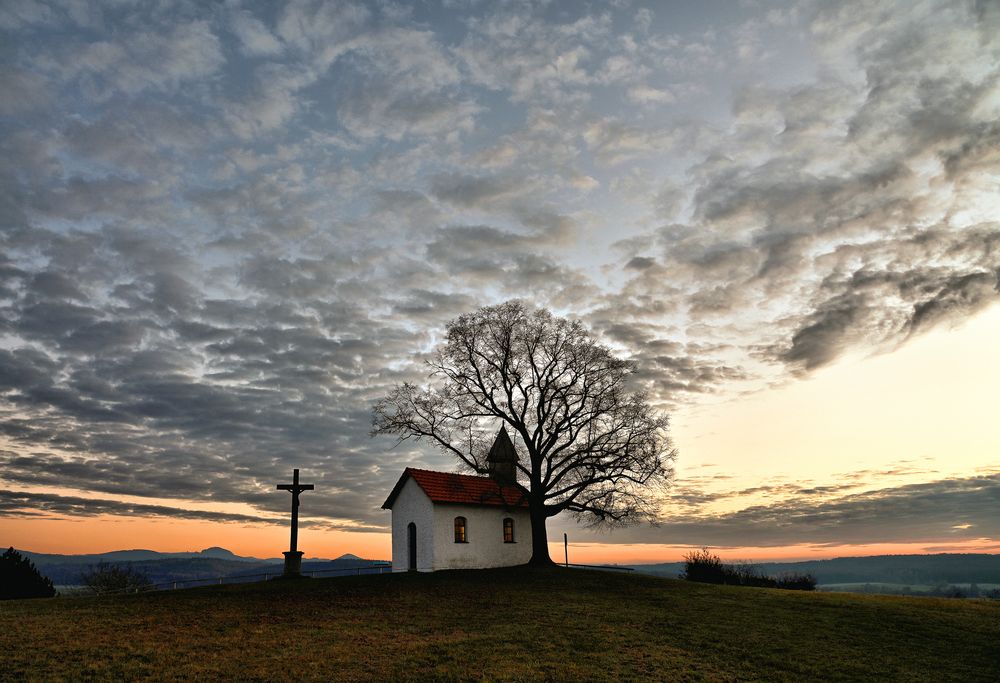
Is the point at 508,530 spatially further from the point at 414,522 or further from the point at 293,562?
the point at 293,562

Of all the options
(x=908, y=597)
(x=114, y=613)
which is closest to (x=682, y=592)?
(x=908, y=597)

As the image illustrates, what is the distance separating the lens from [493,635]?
67.7 ft

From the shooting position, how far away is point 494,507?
41750 mm

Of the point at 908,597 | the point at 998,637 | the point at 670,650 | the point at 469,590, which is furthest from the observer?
the point at 908,597

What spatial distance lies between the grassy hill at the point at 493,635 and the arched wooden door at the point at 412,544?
8.83m

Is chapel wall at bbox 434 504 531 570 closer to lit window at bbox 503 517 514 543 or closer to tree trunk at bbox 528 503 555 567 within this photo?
lit window at bbox 503 517 514 543

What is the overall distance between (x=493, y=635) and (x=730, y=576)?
78.8ft

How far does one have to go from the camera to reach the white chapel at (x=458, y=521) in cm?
3912

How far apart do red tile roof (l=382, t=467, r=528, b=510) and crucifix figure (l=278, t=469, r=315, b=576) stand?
656 centimetres

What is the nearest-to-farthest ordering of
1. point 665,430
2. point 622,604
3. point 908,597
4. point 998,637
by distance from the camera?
1. point 998,637
2. point 622,604
3. point 908,597
4. point 665,430

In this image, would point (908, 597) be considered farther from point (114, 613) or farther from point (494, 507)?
point (114, 613)

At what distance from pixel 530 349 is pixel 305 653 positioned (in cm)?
2410

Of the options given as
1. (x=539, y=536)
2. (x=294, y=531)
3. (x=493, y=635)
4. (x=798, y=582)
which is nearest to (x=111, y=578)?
(x=294, y=531)

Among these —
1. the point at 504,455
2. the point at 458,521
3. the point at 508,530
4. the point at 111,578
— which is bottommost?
the point at 111,578
